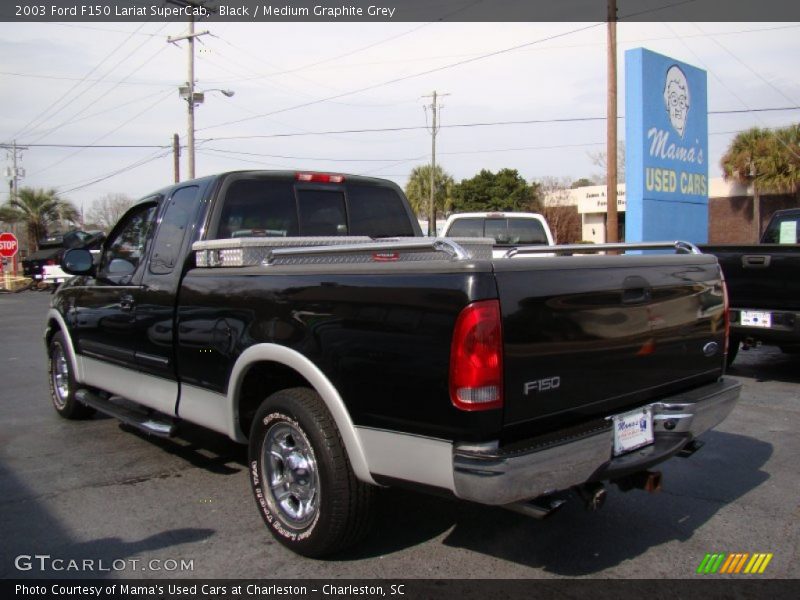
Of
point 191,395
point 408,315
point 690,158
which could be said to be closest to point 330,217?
point 191,395

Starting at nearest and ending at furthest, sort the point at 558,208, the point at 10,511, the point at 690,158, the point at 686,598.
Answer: the point at 686,598, the point at 10,511, the point at 690,158, the point at 558,208

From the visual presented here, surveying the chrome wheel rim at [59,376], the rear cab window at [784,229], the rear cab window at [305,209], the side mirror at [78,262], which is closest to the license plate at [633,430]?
the rear cab window at [305,209]

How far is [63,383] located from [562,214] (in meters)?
41.1

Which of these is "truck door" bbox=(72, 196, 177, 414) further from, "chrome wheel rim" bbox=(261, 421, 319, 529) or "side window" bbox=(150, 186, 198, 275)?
"chrome wheel rim" bbox=(261, 421, 319, 529)

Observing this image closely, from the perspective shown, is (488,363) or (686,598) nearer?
(488,363)

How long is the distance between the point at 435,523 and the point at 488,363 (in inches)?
65.5

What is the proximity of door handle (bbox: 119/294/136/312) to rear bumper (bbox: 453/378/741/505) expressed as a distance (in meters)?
3.02

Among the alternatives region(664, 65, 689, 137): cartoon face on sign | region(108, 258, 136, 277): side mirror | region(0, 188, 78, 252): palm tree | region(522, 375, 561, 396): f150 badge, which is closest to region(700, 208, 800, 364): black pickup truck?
region(522, 375, 561, 396): f150 badge

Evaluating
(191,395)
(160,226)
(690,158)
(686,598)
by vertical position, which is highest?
(690,158)

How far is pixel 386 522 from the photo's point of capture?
400 cm

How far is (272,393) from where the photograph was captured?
3.91 m

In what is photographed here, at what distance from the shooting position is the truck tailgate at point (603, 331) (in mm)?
2807

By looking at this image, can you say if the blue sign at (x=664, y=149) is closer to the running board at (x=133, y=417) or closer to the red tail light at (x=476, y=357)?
the running board at (x=133, y=417)

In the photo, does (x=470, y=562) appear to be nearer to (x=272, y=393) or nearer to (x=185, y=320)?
(x=272, y=393)
